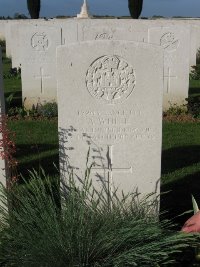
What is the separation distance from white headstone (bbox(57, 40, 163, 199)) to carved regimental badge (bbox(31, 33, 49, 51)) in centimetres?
566

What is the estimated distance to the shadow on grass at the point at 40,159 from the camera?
18.8 feet

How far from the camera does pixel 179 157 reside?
6219 millimetres

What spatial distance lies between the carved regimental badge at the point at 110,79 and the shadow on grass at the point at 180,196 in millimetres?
1123

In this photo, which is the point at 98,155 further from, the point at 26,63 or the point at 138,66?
the point at 26,63

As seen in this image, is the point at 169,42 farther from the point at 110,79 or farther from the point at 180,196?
the point at 110,79

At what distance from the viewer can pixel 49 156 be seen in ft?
20.8

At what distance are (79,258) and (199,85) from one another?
10173 mm

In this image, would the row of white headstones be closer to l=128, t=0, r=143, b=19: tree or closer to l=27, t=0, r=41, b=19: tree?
l=128, t=0, r=143, b=19: tree

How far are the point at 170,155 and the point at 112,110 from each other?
2.85m

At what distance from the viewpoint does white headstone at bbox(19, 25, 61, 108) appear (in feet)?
29.6

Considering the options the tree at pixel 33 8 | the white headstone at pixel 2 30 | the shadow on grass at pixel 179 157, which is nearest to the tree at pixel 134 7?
the tree at pixel 33 8

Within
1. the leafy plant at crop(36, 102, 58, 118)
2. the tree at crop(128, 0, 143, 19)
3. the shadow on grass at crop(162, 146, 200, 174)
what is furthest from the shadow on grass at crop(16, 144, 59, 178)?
the tree at crop(128, 0, 143, 19)

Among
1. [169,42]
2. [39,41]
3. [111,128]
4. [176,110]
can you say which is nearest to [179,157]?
[111,128]

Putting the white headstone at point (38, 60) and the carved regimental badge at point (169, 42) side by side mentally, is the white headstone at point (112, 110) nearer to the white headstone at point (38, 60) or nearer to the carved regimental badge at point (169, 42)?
the carved regimental badge at point (169, 42)
